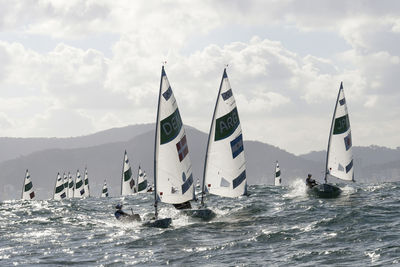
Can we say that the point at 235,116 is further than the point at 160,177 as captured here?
Yes

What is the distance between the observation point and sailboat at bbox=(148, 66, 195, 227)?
2925 cm

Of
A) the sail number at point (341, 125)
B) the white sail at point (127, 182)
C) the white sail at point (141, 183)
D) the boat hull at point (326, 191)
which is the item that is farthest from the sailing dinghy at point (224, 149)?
the white sail at point (141, 183)

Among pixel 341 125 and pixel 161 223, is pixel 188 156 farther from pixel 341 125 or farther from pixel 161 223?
pixel 341 125

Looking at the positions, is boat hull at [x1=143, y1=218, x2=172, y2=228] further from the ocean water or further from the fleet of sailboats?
the ocean water

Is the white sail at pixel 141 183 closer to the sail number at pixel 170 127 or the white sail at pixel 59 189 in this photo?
the white sail at pixel 59 189

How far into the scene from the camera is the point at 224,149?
32.6m

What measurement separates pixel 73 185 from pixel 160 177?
5902 cm

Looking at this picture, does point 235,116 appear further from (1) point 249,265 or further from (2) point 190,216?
(1) point 249,265

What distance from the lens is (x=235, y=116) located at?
32938mm

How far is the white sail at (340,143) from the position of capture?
141 feet

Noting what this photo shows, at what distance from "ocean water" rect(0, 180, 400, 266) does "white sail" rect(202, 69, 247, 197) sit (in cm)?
188

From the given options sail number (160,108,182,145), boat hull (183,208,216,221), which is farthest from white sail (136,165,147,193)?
sail number (160,108,182,145)

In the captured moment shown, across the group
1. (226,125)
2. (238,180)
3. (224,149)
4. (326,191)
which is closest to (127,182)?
(326,191)

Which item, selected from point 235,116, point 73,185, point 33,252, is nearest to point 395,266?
point 33,252
